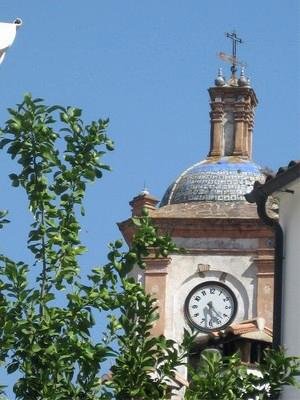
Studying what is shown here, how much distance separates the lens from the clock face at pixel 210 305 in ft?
161

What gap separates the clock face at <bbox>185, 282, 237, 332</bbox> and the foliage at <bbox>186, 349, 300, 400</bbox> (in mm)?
30212

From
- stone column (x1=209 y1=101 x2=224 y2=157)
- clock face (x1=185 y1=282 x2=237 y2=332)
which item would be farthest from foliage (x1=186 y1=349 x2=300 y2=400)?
stone column (x1=209 y1=101 x2=224 y2=157)

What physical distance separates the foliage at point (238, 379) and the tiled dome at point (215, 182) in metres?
33.0

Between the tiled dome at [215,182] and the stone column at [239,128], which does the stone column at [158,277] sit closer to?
the tiled dome at [215,182]

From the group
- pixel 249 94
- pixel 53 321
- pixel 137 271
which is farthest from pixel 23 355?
pixel 249 94

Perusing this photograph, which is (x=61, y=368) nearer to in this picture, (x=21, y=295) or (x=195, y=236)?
(x=21, y=295)

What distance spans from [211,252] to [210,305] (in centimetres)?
145

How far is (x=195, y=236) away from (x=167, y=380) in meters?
31.7

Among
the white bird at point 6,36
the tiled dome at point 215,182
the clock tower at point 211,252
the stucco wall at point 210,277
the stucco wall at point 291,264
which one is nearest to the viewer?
the white bird at point 6,36

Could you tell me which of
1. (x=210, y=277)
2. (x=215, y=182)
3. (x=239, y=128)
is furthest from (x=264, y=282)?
(x=239, y=128)

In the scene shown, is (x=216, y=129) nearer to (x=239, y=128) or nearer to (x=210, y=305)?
(x=239, y=128)

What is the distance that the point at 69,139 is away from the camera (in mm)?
19344

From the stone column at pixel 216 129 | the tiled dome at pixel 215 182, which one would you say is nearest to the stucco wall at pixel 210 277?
the tiled dome at pixel 215 182

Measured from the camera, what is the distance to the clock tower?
49.8 m
